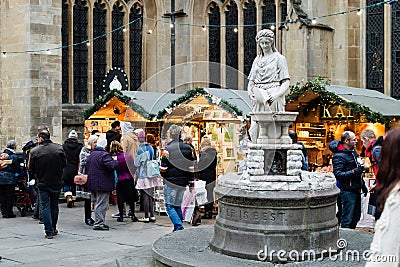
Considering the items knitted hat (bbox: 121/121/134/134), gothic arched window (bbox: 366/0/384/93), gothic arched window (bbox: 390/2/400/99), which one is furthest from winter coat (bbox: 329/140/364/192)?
gothic arched window (bbox: 366/0/384/93)

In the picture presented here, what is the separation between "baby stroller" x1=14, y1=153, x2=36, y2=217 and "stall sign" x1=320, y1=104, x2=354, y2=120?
6.93m

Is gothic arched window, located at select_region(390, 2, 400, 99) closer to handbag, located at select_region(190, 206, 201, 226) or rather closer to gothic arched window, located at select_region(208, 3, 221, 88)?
gothic arched window, located at select_region(208, 3, 221, 88)

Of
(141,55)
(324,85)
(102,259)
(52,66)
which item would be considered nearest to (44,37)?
(52,66)

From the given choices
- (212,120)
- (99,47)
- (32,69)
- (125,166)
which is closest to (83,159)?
(125,166)

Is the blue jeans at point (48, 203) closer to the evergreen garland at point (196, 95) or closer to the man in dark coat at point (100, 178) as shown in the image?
the man in dark coat at point (100, 178)

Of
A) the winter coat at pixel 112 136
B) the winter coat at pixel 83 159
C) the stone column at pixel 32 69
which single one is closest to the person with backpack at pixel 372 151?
the winter coat at pixel 83 159

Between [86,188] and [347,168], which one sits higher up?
[347,168]

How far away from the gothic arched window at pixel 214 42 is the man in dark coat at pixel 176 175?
10.8 m

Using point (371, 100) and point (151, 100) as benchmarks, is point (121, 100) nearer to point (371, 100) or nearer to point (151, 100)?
point (151, 100)

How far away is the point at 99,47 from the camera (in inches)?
782

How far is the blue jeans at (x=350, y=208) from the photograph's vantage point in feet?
29.1

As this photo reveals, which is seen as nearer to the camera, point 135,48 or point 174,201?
point 174,201

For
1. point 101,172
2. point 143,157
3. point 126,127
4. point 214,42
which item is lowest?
point 101,172

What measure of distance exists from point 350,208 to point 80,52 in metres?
12.6
